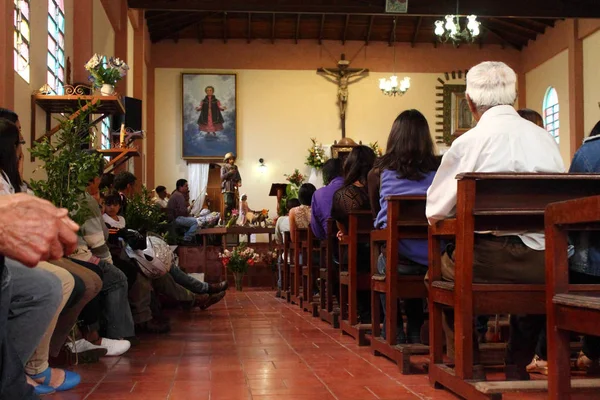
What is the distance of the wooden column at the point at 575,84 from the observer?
1587cm

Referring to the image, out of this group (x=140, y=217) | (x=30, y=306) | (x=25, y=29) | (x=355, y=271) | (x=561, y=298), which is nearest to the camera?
(x=561, y=298)

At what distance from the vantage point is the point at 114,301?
452 cm

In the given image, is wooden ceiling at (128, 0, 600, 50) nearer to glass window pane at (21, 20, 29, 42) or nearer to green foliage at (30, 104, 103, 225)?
glass window pane at (21, 20, 29, 42)

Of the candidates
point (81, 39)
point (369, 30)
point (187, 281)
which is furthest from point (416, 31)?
point (187, 281)

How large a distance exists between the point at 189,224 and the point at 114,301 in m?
7.43

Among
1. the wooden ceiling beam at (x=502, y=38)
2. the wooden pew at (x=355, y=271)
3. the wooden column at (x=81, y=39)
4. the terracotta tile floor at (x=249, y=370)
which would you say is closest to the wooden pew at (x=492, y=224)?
the terracotta tile floor at (x=249, y=370)

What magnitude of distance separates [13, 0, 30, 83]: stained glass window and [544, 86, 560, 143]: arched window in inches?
493

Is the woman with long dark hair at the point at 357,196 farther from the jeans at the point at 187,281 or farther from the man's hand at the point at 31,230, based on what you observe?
the man's hand at the point at 31,230

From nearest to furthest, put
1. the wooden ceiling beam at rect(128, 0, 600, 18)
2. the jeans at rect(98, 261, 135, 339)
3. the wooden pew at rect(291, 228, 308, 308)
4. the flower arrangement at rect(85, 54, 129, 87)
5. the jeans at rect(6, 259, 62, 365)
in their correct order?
1. the jeans at rect(6, 259, 62, 365)
2. the jeans at rect(98, 261, 135, 339)
3. the flower arrangement at rect(85, 54, 129, 87)
4. the wooden pew at rect(291, 228, 308, 308)
5. the wooden ceiling beam at rect(128, 0, 600, 18)

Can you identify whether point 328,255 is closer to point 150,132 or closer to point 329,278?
point 329,278

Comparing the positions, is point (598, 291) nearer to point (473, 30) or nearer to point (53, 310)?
point (53, 310)

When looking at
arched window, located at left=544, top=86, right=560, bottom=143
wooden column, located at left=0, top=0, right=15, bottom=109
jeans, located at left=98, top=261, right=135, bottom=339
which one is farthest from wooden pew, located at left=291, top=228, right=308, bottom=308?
arched window, located at left=544, top=86, right=560, bottom=143

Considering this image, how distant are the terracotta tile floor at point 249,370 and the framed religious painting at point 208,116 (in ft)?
40.0

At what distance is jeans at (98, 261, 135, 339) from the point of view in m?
4.48
